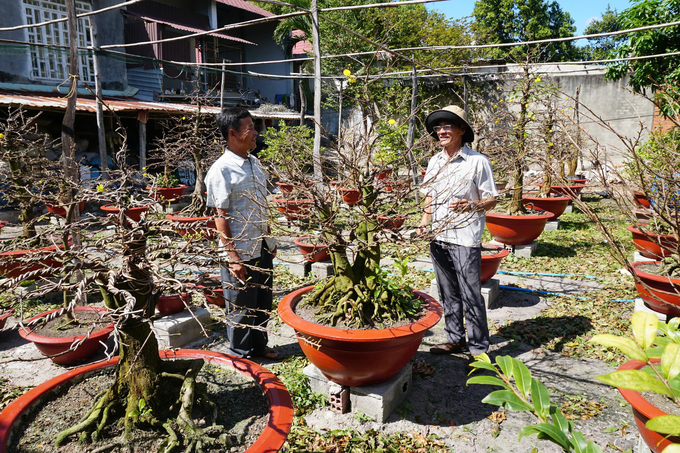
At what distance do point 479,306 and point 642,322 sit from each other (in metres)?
2.53

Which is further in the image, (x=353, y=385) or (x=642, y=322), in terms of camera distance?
(x=353, y=385)

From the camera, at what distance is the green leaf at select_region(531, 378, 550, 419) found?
979 millimetres

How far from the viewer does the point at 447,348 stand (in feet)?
12.1

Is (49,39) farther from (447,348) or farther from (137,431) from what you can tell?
(137,431)

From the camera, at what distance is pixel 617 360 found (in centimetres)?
360

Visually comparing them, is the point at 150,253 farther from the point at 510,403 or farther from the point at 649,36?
the point at 649,36

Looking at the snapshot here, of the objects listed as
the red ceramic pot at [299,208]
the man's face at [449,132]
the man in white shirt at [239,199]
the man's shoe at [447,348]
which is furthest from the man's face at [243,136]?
the man's shoe at [447,348]

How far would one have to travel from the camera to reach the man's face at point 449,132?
341cm

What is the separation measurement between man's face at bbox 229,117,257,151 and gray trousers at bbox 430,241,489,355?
168 centimetres

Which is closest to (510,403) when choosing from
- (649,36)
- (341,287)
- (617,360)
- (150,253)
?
(150,253)

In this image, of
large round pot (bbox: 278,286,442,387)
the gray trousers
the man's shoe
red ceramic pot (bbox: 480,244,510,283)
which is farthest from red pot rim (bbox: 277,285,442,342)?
red ceramic pot (bbox: 480,244,510,283)

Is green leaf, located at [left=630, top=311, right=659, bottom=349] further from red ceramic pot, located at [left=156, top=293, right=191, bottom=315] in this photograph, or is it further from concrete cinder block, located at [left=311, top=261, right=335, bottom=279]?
concrete cinder block, located at [left=311, top=261, right=335, bottom=279]

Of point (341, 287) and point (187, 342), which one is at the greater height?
point (341, 287)

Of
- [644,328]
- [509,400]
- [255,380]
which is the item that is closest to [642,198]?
[255,380]
